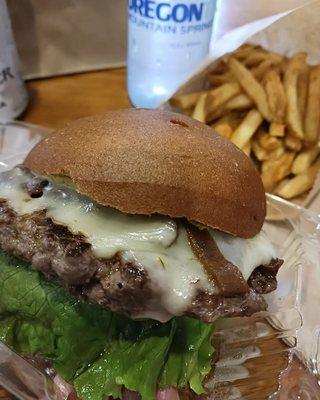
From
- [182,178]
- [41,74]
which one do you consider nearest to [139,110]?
[182,178]

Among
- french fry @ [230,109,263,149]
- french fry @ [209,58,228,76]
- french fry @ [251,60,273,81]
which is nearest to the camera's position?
french fry @ [230,109,263,149]

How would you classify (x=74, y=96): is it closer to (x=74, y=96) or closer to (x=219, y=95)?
(x=74, y=96)

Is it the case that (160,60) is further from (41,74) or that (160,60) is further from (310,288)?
(310,288)

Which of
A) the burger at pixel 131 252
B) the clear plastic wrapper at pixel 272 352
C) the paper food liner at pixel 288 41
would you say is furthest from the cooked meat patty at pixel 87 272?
the paper food liner at pixel 288 41

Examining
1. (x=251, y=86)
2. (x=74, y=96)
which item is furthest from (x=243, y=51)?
(x=74, y=96)

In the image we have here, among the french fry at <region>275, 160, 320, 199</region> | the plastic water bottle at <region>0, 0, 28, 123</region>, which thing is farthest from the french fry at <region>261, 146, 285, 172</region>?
the plastic water bottle at <region>0, 0, 28, 123</region>

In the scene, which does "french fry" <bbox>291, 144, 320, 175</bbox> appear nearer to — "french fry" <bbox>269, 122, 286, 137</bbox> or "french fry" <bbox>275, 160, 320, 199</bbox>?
"french fry" <bbox>275, 160, 320, 199</bbox>
